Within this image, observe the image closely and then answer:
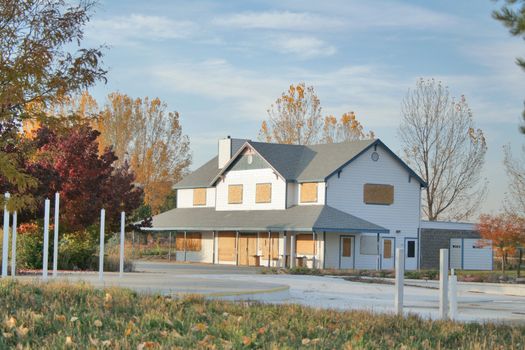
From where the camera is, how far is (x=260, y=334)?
1063 centimetres

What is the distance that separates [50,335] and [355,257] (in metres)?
43.4

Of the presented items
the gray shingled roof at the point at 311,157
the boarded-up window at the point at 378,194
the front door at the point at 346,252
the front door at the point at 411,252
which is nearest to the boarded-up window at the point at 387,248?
the front door at the point at 411,252

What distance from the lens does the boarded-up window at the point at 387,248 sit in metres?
54.4

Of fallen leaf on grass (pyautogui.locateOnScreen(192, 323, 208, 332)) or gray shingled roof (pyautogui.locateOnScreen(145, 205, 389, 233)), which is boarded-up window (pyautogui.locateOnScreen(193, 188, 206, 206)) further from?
fallen leaf on grass (pyautogui.locateOnScreen(192, 323, 208, 332))

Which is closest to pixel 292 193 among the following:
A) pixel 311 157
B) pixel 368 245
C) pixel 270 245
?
pixel 311 157

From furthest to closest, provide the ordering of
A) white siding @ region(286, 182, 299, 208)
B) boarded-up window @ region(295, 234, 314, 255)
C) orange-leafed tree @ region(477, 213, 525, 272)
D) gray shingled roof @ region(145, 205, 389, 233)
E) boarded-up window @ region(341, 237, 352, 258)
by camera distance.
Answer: white siding @ region(286, 182, 299, 208)
boarded-up window @ region(341, 237, 352, 258)
boarded-up window @ region(295, 234, 314, 255)
gray shingled roof @ region(145, 205, 389, 233)
orange-leafed tree @ region(477, 213, 525, 272)

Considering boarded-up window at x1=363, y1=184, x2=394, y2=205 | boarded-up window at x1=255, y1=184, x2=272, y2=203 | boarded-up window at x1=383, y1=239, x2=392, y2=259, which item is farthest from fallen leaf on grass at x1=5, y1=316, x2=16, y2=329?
boarded-up window at x1=255, y1=184, x2=272, y2=203

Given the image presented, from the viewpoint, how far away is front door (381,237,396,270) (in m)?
54.1

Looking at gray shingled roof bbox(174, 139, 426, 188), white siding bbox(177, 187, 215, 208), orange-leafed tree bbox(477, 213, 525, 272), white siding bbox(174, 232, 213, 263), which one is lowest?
white siding bbox(174, 232, 213, 263)

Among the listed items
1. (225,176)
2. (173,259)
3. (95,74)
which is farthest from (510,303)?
(173,259)

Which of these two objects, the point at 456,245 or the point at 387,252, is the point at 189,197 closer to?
the point at 387,252

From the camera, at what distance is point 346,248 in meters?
52.5

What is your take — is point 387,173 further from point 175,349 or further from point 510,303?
point 175,349

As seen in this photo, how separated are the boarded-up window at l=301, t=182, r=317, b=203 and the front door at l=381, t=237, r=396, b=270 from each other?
4.89 meters
